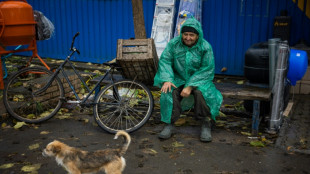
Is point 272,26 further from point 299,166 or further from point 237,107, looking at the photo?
point 299,166

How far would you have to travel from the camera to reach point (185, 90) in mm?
4504

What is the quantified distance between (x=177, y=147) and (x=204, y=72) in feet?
3.65

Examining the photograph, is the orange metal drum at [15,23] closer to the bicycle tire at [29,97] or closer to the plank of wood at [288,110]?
the bicycle tire at [29,97]

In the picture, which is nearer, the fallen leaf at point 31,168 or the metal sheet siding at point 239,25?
the fallen leaf at point 31,168

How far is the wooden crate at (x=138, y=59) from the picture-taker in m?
4.67

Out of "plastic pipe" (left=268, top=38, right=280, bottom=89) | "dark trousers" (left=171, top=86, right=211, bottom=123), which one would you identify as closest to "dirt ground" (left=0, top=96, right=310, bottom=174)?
"dark trousers" (left=171, top=86, right=211, bottom=123)

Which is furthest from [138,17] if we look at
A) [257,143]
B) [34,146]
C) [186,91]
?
[257,143]

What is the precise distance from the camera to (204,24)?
786 cm

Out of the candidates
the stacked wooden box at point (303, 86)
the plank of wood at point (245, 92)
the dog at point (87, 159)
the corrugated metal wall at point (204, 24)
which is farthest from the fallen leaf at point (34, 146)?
the stacked wooden box at point (303, 86)

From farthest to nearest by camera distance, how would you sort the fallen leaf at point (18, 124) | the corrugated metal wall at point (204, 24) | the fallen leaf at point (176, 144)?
the corrugated metal wall at point (204, 24) < the fallen leaf at point (18, 124) < the fallen leaf at point (176, 144)

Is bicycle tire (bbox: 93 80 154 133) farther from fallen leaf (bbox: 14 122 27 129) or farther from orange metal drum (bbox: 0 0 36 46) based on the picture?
orange metal drum (bbox: 0 0 36 46)

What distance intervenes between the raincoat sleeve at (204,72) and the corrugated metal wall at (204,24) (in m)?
3.29

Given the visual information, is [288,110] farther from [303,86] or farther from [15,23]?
[15,23]

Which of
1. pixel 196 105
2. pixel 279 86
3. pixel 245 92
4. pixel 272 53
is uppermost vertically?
pixel 272 53
